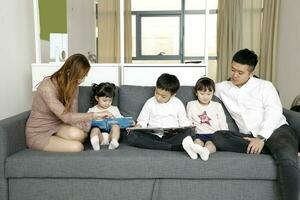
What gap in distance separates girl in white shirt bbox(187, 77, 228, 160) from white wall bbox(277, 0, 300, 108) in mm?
1880

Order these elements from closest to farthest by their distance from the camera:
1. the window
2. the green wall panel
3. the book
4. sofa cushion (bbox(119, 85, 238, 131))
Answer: the book → sofa cushion (bbox(119, 85, 238, 131)) → the green wall panel → the window

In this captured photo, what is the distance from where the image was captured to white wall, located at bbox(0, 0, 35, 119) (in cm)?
252

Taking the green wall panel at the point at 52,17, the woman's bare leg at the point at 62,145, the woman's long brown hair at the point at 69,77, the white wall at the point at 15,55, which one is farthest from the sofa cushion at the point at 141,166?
the green wall panel at the point at 52,17

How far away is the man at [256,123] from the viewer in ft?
5.34

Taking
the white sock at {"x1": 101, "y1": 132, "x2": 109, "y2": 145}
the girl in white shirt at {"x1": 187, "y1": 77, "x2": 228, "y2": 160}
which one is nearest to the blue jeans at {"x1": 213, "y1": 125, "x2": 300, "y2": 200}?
the girl in white shirt at {"x1": 187, "y1": 77, "x2": 228, "y2": 160}

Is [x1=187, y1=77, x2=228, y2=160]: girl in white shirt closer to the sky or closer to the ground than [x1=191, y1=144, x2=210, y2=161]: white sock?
closer to the sky

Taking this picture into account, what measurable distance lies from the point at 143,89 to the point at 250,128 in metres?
0.86

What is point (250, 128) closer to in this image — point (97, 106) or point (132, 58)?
point (97, 106)

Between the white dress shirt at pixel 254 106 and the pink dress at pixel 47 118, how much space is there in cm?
103

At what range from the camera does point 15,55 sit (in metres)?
2.73

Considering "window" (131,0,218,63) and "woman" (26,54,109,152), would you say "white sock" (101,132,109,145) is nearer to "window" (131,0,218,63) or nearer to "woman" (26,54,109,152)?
"woman" (26,54,109,152)

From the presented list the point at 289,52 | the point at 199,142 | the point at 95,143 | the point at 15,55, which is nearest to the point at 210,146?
the point at 199,142

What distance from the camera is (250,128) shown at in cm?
210

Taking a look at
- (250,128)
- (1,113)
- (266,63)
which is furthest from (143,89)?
(266,63)
